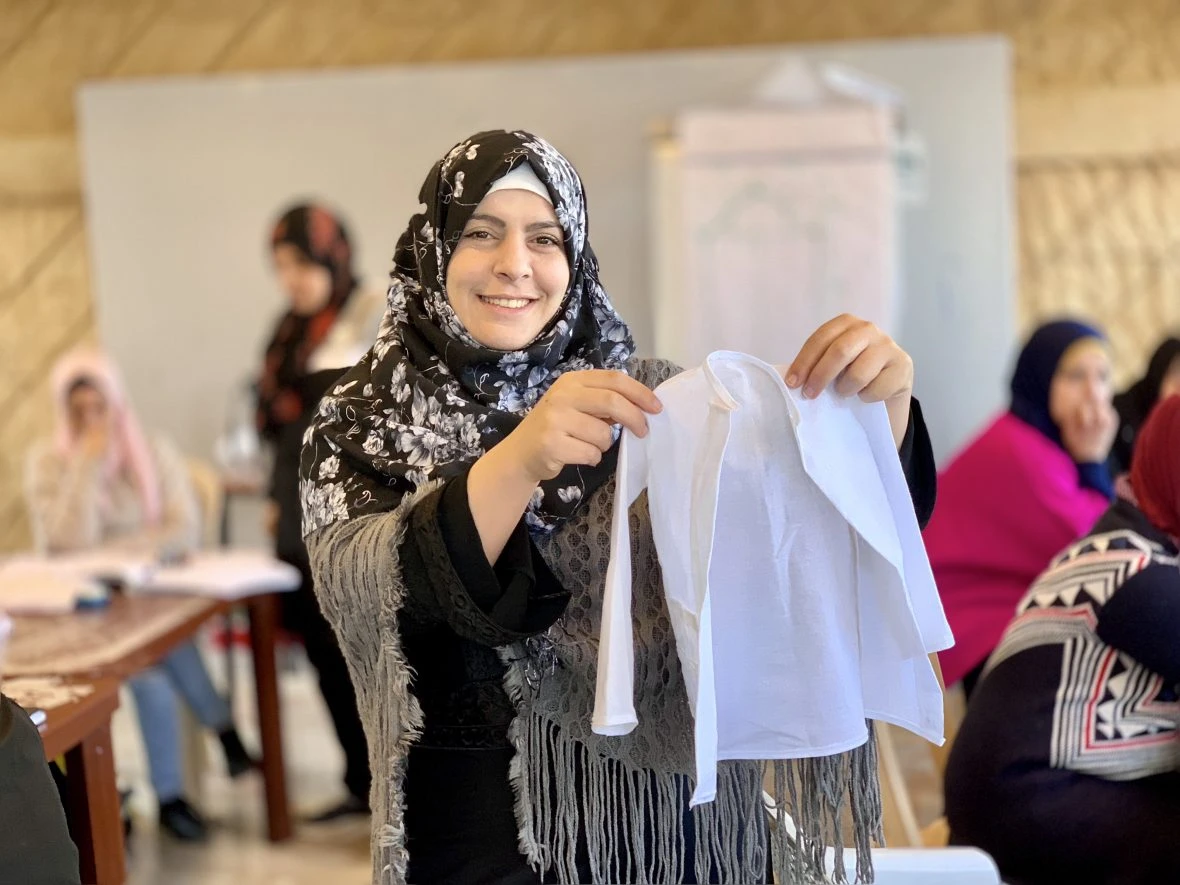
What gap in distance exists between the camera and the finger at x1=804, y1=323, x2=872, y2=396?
3.41 ft

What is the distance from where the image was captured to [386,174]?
4.31 meters

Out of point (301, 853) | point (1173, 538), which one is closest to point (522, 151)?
point (1173, 538)

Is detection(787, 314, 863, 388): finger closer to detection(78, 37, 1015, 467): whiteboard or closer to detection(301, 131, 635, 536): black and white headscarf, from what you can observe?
detection(301, 131, 635, 536): black and white headscarf

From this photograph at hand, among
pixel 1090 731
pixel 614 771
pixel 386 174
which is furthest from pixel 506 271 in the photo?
pixel 386 174

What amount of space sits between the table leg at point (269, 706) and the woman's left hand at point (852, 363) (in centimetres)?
193

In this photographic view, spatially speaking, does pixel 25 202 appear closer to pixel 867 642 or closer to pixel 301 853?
pixel 301 853

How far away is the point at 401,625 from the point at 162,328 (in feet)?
12.0

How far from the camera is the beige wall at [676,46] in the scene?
4.31 meters

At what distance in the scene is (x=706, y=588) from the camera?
3.44 ft

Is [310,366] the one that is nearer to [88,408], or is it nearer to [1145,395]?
[88,408]

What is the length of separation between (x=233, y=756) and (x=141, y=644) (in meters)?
1.08

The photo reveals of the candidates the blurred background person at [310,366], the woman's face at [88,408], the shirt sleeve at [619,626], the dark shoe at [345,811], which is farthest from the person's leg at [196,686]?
the shirt sleeve at [619,626]

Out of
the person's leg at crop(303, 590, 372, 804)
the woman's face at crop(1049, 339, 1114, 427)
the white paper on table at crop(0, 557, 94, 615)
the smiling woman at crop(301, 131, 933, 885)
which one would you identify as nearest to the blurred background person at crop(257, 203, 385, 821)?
the person's leg at crop(303, 590, 372, 804)

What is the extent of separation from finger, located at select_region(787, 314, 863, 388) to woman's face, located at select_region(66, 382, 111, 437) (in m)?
2.55
